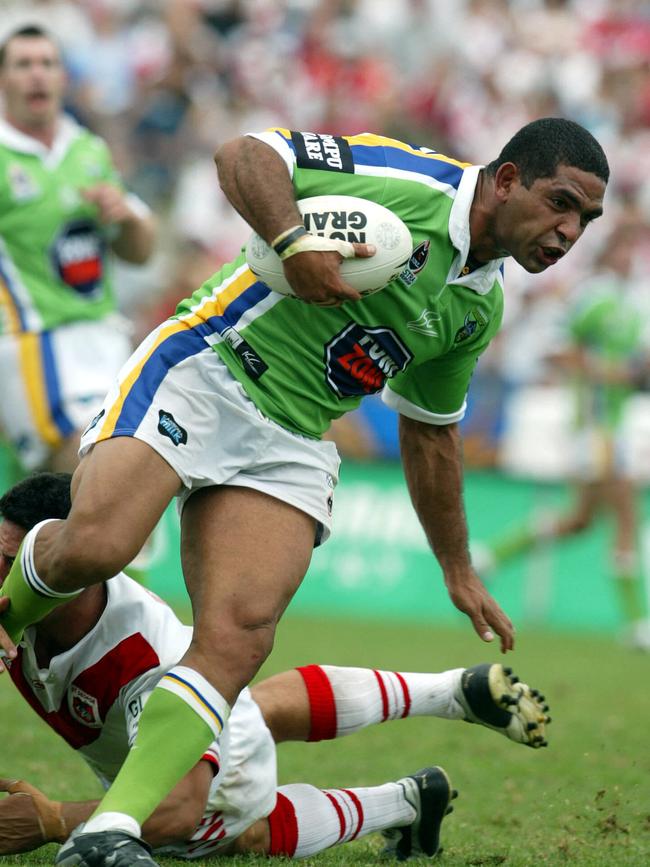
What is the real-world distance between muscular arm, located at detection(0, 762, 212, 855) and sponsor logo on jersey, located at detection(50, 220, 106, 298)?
155 inches

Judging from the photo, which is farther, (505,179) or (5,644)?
(505,179)

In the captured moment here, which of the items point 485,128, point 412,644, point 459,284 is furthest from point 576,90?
point 459,284

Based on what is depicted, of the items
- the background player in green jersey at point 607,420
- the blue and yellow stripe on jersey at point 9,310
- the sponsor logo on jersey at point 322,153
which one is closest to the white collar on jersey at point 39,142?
the blue and yellow stripe on jersey at point 9,310

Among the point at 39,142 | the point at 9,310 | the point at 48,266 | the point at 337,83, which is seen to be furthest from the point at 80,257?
the point at 337,83

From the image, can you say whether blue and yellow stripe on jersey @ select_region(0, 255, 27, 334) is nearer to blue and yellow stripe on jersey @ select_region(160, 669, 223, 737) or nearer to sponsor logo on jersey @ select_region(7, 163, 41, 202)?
sponsor logo on jersey @ select_region(7, 163, 41, 202)

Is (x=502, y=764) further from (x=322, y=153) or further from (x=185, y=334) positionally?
(x=322, y=153)

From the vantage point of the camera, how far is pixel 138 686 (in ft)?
14.5

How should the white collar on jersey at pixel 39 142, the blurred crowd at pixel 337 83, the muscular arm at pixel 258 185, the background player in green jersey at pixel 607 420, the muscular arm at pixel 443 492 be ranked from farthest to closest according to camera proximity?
the blurred crowd at pixel 337 83 → the background player in green jersey at pixel 607 420 → the white collar on jersey at pixel 39 142 → the muscular arm at pixel 443 492 → the muscular arm at pixel 258 185

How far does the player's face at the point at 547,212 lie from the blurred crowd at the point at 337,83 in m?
10.3

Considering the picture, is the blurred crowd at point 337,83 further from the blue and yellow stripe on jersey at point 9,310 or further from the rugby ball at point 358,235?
the rugby ball at point 358,235

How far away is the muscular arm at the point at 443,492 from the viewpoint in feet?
16.8

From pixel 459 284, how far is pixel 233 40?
13483 millimetres

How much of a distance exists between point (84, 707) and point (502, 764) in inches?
107

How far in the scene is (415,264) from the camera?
444 centimetres
